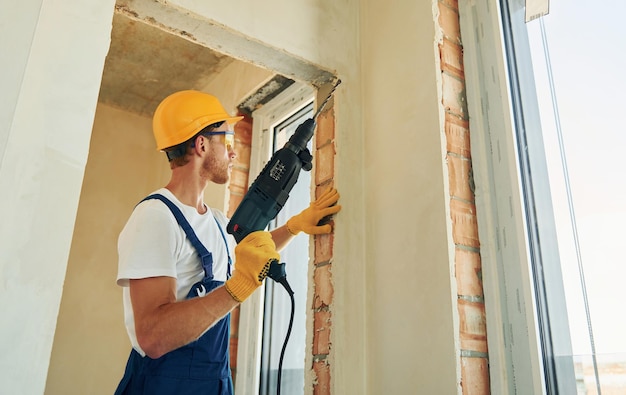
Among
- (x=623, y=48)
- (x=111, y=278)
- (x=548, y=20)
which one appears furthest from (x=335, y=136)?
(x=111, y=278)

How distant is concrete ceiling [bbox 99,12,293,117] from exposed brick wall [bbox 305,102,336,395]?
59 cm

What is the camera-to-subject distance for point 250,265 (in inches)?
50.6

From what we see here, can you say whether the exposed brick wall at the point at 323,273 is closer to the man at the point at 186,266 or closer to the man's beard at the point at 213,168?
the man at the point at 186,266

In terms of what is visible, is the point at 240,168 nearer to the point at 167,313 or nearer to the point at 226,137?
the point at 226,137

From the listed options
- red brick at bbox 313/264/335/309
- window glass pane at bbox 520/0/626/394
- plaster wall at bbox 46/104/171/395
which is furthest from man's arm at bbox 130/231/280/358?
plaster wall at bbox 46/104/171/395

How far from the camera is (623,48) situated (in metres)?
1.17

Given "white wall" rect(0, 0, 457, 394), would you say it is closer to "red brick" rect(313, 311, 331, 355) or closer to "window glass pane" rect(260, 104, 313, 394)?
"red brick" rect(313, 311, 331, 355)

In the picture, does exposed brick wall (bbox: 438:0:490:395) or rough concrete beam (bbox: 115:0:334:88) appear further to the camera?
rough concrete beam (bbox: 115:0:334:88)

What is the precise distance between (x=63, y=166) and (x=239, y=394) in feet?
5.29

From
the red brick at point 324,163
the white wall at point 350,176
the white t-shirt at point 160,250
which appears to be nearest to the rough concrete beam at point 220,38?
the white wall at point 350,176

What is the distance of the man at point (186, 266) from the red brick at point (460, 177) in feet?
1.24

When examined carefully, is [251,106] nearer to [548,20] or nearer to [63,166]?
[548,20]

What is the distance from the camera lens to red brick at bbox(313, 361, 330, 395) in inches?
57.4

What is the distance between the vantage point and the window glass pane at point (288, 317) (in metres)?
1.96
